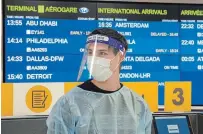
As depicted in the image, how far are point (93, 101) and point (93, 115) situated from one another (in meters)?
0.06

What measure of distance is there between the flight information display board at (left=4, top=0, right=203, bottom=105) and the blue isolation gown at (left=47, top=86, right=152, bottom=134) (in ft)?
5.98

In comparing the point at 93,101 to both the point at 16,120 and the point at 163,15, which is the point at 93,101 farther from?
the point at 163,15

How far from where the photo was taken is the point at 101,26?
3895 mm

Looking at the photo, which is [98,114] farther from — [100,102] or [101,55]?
[101,55]

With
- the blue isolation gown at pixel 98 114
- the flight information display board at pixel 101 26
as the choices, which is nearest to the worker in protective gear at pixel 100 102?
the blue isolation gown at pixel 98 114

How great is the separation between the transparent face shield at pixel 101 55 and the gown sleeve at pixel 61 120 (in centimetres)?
18

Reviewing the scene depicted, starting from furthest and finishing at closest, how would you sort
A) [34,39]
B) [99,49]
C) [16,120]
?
[34,39] < [16,120] < [99,49]

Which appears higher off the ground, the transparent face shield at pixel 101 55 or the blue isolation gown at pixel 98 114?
the transparent face shield at pixel 101 55

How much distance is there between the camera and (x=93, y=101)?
179cm

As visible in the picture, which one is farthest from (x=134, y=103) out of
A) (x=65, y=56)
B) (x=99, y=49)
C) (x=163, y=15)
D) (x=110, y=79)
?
(x=163, y=15)

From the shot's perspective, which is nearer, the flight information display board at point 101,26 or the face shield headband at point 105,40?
the face shield headband at point 105,40

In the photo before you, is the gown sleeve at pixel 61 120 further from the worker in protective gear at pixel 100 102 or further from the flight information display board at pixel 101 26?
the flight information display board at pixel 101 26

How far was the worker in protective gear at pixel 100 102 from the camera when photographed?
1.73 m

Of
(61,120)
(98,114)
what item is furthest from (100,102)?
(61,120)
